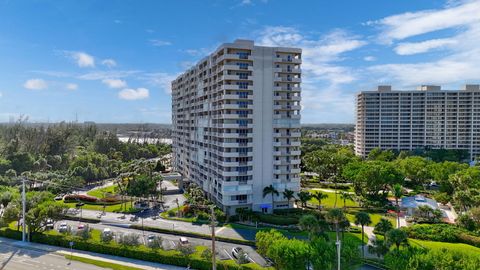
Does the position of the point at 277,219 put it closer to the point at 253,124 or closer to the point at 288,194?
the point at 288,194

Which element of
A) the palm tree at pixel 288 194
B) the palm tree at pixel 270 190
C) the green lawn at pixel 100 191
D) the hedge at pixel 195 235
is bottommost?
the hedge at pixel 195 235

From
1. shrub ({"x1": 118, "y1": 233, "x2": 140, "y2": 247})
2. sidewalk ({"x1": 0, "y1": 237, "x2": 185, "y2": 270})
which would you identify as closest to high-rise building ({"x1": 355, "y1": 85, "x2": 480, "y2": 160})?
shrub ({"x1": 118, "y1": 233, "x2": 140, "y2": 247})

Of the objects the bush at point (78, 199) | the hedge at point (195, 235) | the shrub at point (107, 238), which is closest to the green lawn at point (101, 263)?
the shrub at point (107, 238)

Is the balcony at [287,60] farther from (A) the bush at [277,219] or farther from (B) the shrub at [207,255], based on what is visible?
(B) the shrub at [207,255]

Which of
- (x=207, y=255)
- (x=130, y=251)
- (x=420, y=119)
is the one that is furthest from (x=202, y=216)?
(x=420, y=119)

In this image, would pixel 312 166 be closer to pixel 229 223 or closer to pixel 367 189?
pixel 367 189

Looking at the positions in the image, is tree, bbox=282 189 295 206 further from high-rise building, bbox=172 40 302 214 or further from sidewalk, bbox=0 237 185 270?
sidewalk, bbox=0 237 185 270

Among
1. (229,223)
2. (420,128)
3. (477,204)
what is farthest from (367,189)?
(420,128)
